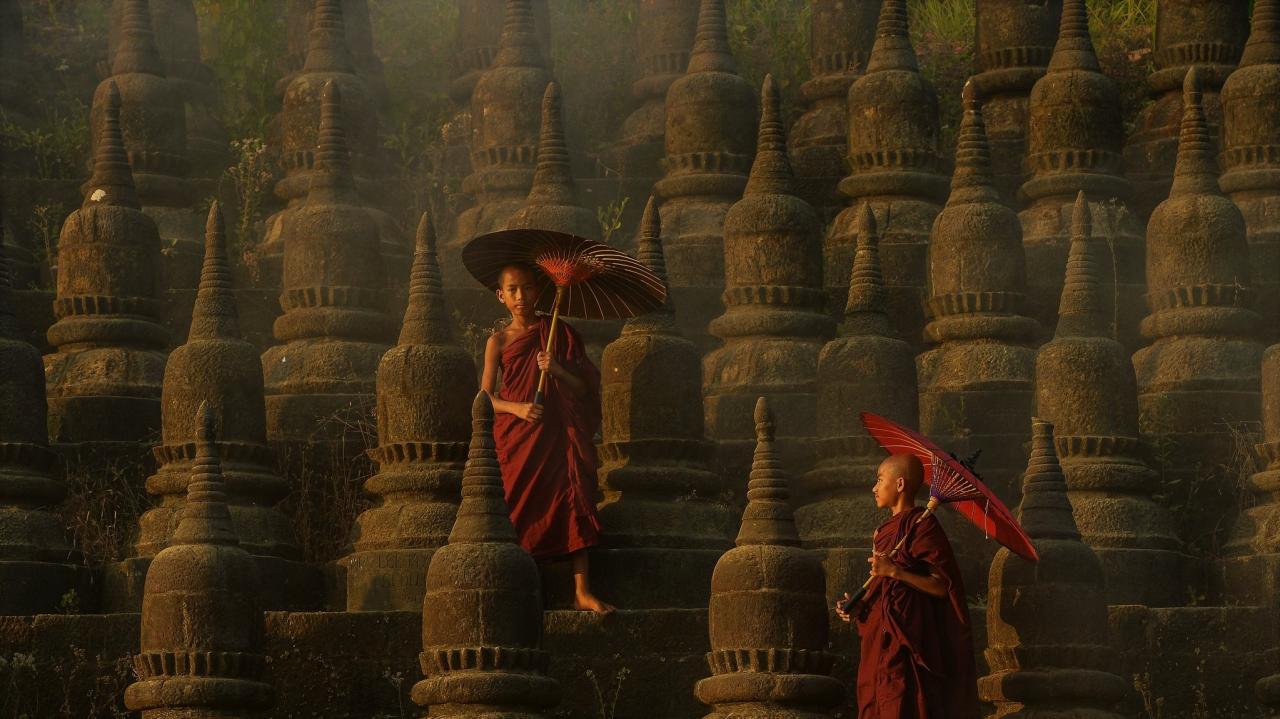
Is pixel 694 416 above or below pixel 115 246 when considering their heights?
below

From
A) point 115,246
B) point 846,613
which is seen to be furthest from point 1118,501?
point 115,246

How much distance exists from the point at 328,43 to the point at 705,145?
8.81 feet

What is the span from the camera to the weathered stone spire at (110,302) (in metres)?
20.5

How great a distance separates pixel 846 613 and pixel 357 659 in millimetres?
2787

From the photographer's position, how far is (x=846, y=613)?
16.5m

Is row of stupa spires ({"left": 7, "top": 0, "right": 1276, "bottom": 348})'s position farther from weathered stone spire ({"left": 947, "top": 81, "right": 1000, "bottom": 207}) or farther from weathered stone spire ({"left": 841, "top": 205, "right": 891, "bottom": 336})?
weathered stone spire ({"left": 841, "top": 205, "right": 891, "bottom": 336})

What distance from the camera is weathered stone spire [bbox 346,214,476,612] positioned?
18641mm

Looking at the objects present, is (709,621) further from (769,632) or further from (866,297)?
(866,297)

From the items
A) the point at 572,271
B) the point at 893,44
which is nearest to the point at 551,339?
the point at 572,271

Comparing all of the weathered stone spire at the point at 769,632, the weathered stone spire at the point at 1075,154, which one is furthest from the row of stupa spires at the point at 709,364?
the weathered stone spire at the point at 769,632

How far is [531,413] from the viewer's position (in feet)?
60.2

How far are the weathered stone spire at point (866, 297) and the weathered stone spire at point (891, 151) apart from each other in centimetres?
197

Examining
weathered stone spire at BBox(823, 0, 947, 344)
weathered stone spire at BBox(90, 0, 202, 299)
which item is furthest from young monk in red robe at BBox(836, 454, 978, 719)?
weathered stone spire at BBox(90, 0, 202, 299)

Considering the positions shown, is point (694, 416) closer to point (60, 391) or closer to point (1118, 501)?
point (1118, 501)
